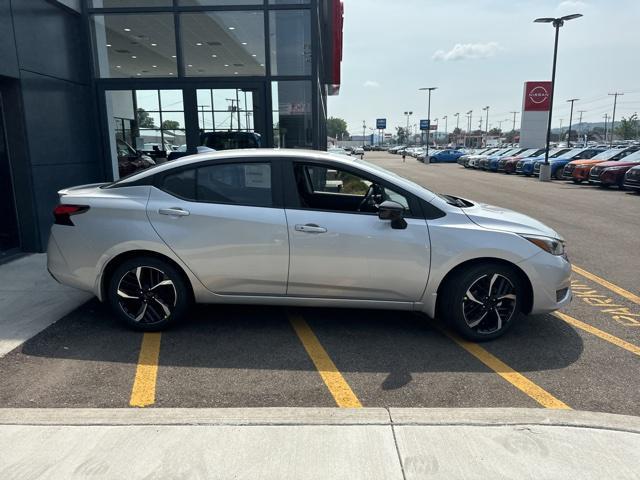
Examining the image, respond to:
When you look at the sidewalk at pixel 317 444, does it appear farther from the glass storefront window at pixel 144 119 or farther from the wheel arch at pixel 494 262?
the glass storefront window at pixel 144 119

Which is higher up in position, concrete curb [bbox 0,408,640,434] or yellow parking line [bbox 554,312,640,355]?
concrete curb [bbox 0,408,640,434]

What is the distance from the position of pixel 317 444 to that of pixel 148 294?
7.42 ft

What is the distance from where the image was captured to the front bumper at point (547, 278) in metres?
4.07

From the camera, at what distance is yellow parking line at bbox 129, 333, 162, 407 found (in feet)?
10.7

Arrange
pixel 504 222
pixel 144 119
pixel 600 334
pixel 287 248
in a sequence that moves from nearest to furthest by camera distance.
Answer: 1. pixel 287 248
2. pixel 504 222
3. pixel 600 334
4. pixel 144 119

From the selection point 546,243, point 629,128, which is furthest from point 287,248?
point 629,128

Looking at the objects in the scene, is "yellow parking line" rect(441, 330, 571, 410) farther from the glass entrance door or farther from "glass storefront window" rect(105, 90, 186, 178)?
"glass storefront window" rect(105, 90, 186, 178)

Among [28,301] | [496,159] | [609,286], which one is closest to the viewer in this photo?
[28,301]

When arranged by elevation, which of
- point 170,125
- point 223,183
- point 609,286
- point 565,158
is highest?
point 170,125

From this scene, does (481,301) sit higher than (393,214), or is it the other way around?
(393,214)

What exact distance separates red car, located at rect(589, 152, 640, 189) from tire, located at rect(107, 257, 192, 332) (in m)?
19.0

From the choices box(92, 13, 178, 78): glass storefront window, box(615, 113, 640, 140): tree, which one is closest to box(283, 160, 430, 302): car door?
box(92, 13, 178, 78): glass storefront window

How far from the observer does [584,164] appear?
2116 cm

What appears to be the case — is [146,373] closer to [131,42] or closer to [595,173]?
[131,42]
